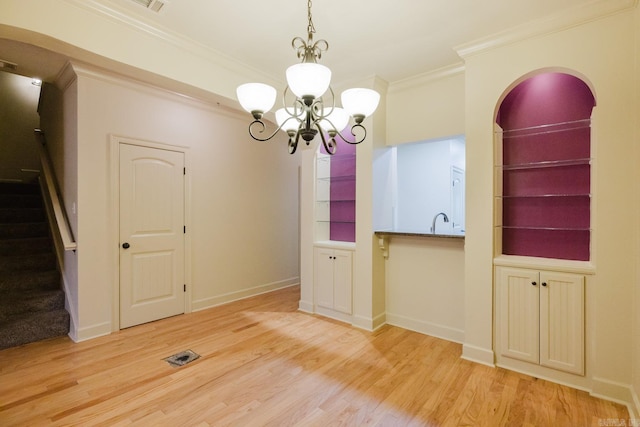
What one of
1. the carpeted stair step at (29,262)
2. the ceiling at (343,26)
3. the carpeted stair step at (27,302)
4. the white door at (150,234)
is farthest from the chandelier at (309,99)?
the carpeted stair step at (29,262)

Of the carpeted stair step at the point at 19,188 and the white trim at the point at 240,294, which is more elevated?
the carpeted stair step at the point at 19,188

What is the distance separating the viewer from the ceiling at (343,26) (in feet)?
7.50

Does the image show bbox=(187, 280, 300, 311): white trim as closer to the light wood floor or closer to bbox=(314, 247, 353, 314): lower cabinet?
the light wood floor

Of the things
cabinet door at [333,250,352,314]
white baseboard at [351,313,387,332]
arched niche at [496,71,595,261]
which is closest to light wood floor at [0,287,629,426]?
white baseboard at [351,313,387,332]

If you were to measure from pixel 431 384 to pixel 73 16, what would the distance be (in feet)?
12.7

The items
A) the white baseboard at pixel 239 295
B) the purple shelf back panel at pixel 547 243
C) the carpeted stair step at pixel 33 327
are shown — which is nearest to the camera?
the purple shelf back panel at pixel 547 243

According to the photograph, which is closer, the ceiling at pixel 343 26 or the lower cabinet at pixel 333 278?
the ceiling at pixel 343 26

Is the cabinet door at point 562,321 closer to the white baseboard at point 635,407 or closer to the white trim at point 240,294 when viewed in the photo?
the white baseboard at point 635,407

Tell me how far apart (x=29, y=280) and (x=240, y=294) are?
8.14ft

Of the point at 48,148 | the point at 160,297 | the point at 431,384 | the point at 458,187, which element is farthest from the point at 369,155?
the point at 48,148

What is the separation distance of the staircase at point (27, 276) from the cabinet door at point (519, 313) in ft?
14.4

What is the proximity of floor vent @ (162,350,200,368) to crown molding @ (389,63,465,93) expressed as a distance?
354 cm

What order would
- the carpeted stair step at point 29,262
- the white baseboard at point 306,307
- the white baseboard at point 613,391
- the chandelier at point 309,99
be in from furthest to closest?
the white baseboard at point 306,307 → the carpeted stair step at point 29,262 → the white baseboard at point 613,391 → the chandelier at point 309,99

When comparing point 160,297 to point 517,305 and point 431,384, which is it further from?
point 517,305
